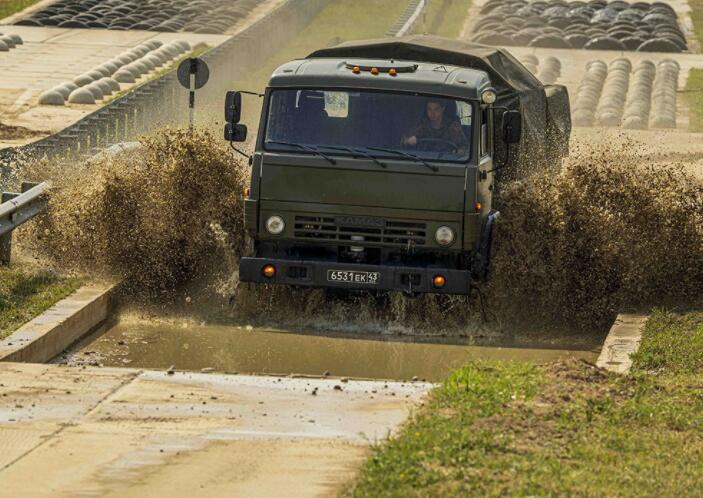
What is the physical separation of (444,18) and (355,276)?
43.3 meters

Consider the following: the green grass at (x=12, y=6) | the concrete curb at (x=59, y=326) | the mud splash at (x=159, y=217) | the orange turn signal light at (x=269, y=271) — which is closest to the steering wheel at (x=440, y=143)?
the orange turn signal light at (x=269, y=271)

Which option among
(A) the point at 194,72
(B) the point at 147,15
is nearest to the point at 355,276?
(A) the point at 194,72

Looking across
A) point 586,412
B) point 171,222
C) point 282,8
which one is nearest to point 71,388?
point 586,412

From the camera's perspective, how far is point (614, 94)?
137 ft

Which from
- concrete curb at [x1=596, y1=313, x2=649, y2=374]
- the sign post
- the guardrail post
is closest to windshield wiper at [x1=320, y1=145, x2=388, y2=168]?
concrete curb at [x1=596, y1=313, x2=649, y2=374]

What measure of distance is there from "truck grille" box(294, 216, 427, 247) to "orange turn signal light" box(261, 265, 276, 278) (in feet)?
1.28

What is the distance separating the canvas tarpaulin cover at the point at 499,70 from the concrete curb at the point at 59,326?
3559mm

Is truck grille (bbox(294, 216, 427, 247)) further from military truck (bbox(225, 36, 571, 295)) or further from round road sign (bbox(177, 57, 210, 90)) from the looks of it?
round road sign (bbox(177, 57, 210, 90))

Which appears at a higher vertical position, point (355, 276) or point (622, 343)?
point (355, 276)

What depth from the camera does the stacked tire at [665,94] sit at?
3800 cm

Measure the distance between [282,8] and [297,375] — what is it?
3974cm

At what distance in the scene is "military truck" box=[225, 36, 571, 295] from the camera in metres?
15.0

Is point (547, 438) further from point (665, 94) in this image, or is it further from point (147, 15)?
point (147, 15)

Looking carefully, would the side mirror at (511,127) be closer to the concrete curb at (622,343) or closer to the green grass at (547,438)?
the concrete curb at (622,343)
